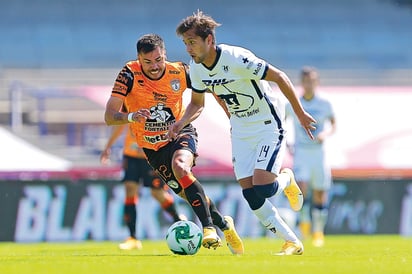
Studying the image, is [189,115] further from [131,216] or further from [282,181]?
[131,216]

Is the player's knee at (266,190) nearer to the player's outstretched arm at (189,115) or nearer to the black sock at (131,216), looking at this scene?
the player's outstretched arm at (189,115)

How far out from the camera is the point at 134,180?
1251 cm

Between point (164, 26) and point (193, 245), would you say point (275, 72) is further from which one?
point (164, 26)

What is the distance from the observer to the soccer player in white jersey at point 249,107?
8570 millimetres

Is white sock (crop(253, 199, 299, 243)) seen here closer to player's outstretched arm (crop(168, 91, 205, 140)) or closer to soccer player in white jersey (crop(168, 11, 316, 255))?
soccer player in white jersey (crop(168, 11, 316, 255))

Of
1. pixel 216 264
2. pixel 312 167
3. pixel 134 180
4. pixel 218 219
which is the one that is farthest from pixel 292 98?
pixel 312 167

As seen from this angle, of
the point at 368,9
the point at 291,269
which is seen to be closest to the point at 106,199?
the point at 291,269

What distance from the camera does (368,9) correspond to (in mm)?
29609

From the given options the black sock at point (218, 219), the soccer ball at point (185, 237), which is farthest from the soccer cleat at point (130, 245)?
the soccer ball at point (185, 237)

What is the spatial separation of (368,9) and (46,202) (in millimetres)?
16577

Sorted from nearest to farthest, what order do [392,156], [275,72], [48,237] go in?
[275,72]
[48,237]
[392,156]

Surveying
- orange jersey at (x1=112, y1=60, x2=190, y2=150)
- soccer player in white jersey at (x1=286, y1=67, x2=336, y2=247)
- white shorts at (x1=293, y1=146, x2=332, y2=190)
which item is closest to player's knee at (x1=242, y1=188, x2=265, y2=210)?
orange jersey at (x1=112, y1=60, x2=190, y2=150)

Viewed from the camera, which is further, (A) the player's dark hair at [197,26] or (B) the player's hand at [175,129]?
(B) the player's hand at [175,129]

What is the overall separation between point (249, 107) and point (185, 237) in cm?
131
